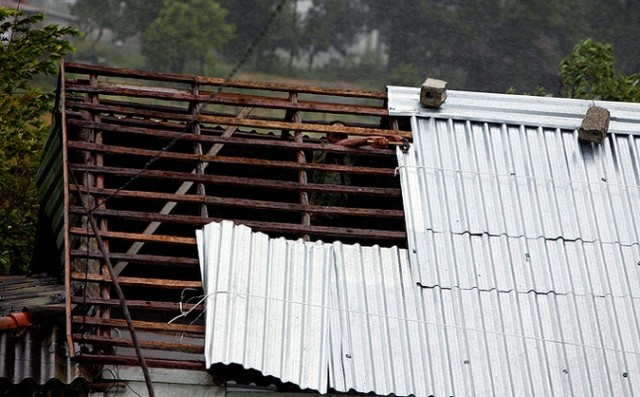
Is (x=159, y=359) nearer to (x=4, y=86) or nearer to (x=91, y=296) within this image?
(x=91, y=296)

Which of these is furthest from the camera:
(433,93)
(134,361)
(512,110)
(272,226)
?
(512,110)

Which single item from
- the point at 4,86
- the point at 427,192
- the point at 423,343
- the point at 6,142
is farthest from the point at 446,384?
the point at 4,86

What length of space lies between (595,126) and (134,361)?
4.91 metres

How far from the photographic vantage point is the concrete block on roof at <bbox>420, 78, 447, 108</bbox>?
9719 millimetres

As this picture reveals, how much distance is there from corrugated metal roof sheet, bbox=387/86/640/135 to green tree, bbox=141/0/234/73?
1093 inches

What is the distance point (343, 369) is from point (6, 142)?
7.40 metres

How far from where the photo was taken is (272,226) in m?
8.89

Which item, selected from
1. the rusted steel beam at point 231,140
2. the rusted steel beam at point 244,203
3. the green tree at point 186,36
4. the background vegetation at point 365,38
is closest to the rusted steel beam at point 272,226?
the rusted steel beam at point 244,203

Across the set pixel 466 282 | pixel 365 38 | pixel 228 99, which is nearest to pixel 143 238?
pixel 228 99

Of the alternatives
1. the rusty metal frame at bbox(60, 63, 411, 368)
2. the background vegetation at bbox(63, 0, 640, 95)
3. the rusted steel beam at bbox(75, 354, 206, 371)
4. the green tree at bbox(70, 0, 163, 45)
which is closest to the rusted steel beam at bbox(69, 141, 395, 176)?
the rusty metal frame at bbox(60, 63, 411, 368)

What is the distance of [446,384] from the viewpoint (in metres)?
8.03

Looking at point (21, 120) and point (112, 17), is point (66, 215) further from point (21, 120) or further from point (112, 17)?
point (112, 17)

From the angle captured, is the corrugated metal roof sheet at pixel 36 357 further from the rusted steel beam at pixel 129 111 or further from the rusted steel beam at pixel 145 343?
the rusted steel beam at pixel 129 111

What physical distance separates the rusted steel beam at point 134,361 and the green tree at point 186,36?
29722mm
